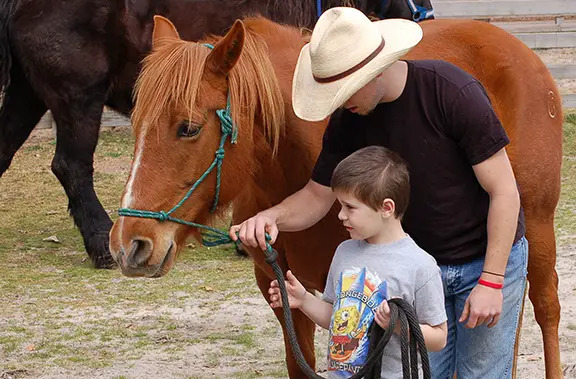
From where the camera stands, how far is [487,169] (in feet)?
8.87

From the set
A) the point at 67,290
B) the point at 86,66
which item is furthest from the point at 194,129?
the point at 86,66

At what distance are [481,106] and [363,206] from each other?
44cm

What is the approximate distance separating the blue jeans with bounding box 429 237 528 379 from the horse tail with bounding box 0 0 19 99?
14.4 ft

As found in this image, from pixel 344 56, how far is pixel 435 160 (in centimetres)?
40

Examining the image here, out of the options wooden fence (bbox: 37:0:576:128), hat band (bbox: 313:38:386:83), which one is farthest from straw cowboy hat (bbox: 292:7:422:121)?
wooden fence (bbox: 37:0:576:128)

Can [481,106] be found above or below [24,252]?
above

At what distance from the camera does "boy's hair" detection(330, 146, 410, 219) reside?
2.60 meters

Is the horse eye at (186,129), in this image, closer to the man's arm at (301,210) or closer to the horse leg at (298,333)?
the man's arm at (301,210)

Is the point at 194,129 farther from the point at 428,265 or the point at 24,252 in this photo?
the point at 24,252

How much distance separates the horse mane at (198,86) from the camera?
9.78 ft

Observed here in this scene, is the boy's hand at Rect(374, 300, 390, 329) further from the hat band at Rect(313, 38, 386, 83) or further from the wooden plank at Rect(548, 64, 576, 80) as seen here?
the wooden plank at Rect(548, 64, 576, 80)

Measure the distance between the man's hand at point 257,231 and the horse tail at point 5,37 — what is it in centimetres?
409

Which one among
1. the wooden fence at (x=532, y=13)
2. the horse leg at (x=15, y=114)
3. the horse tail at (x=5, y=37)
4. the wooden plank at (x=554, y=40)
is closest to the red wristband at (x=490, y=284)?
the horse tail at (x=5, y=37)

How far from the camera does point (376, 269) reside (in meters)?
2.65
